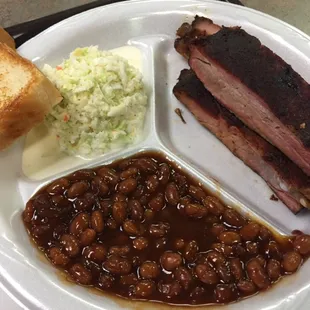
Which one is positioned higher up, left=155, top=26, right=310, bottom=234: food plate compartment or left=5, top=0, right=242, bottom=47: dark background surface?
left=5, top=0, right=242, bottom=47: dark background surface

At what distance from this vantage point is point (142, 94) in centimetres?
276

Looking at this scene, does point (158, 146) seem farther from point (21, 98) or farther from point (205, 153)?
point (21, 98)

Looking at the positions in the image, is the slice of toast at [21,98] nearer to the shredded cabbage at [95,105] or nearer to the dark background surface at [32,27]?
the shredded cabbage at [95,105]

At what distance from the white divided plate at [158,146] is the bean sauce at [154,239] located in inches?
2.6

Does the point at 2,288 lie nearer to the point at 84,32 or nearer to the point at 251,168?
the point at 251,168

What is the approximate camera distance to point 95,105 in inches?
100

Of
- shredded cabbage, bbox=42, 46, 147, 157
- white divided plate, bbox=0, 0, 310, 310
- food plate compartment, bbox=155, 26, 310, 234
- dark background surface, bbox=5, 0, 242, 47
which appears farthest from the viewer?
dark background surface, bbox=5, 0, 242, 47

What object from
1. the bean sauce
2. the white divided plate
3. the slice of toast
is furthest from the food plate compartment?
the slice of toast

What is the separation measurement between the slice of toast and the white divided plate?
0.17m

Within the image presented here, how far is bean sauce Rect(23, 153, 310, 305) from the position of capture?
2.05 metres

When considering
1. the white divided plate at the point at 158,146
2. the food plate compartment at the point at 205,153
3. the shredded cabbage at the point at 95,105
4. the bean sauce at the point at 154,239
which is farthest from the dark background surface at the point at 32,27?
the bean sauce at the point at 154,239

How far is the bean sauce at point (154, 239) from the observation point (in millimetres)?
2055

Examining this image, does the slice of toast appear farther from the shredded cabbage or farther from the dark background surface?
the dark background surface

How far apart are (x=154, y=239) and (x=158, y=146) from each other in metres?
0.61
